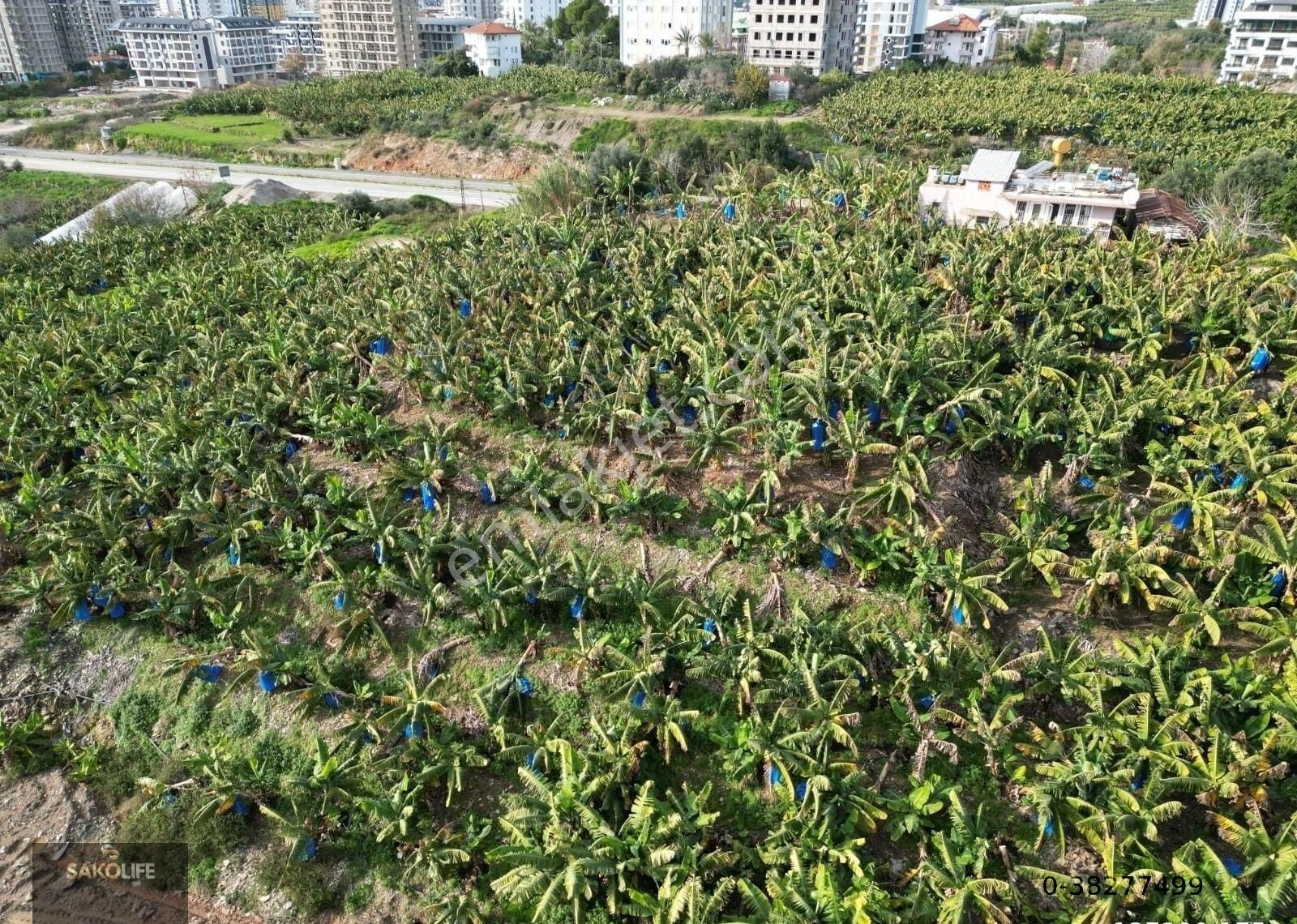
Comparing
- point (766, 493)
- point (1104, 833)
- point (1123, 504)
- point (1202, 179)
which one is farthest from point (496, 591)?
point (1202, 179)

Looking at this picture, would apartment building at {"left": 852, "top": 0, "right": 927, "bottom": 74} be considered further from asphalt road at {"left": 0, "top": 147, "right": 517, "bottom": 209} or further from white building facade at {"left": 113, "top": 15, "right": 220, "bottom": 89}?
white building facade at {"left": 113, "top": 15, "right": 220, "bottom": 89}

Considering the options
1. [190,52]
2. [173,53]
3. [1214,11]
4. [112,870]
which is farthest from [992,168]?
[1214,11]

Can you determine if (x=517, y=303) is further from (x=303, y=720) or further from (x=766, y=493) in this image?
(x=303, y=720)

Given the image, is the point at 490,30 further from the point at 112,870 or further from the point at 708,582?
the point at 112,870

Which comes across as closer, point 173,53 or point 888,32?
point 888,32

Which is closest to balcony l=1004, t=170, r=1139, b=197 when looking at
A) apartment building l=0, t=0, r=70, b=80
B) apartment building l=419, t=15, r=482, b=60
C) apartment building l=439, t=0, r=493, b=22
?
apartment building l=419, t=15, r=482, b=60

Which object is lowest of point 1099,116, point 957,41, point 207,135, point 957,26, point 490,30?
point 207,135
